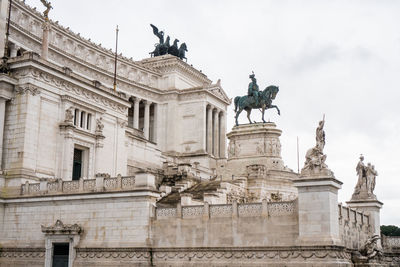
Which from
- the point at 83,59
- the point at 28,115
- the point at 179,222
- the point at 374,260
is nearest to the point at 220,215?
the point at 179,222

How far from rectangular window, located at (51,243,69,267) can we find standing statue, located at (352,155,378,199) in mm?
21370

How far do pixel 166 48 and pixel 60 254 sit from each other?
5666cm

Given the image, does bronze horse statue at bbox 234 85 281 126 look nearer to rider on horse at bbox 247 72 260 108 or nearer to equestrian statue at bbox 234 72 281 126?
equestrian statue at bbox 234 72 281 126

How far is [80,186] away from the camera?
123ft

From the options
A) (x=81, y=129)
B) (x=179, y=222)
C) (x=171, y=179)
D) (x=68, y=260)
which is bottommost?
(x=68, y=260)

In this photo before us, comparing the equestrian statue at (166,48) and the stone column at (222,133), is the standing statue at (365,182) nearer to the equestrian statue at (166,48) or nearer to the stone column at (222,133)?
the stone column at (222,133)

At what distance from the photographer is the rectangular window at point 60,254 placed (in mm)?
36812

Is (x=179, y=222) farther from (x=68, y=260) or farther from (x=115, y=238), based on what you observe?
(x=68, y=260)

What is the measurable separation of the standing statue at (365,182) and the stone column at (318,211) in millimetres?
12055

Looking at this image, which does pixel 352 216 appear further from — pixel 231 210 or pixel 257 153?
pixel 257 153

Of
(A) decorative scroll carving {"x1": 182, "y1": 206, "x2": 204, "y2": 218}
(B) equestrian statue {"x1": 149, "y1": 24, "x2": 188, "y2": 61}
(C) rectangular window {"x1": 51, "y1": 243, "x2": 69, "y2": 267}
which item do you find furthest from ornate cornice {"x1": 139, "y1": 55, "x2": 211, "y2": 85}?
(A) decorative scroll carving {"x1": 182, "y1": 206, "x2": 204, "y2": 218}

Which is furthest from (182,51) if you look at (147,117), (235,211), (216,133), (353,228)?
(235,211)

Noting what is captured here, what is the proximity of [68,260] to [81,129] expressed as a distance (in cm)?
1389

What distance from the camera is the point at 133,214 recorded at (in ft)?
115
